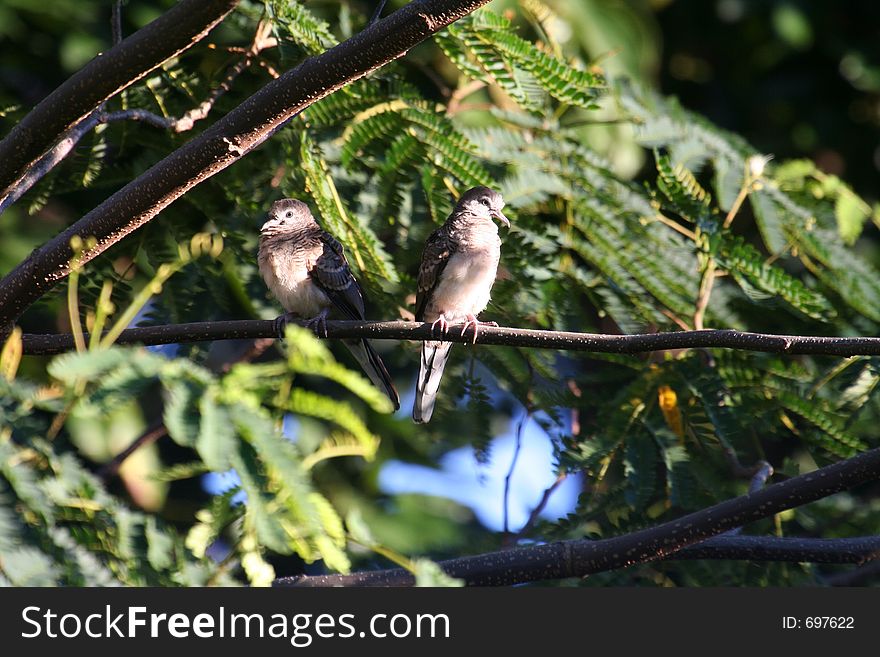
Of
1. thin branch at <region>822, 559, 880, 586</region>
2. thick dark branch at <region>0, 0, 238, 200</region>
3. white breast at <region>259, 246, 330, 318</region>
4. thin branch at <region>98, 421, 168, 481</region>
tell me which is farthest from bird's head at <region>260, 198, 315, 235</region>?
thin branch at <region>822, 559, 880, 586</region>

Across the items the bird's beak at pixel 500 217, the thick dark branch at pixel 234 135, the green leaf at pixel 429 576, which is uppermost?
the bird's beak at pixel 500 217

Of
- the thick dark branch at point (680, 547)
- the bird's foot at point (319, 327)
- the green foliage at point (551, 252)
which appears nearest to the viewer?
the thick dark branch at point (680, 547)

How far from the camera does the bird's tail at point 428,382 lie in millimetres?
5258

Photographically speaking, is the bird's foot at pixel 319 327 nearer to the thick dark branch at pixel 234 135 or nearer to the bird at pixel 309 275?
the bird at pixel 309 275

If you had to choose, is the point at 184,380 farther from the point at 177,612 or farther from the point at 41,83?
the point at 41,83

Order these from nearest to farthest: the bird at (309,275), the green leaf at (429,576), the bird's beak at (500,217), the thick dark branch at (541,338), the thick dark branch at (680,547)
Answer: the green leaf at (429,576) → the thick dark branch at (541,338) → the thick dark branch at (680,547) → the bird's beak at (500,217) → the bird at (309,275)

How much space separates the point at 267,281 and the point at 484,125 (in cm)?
138

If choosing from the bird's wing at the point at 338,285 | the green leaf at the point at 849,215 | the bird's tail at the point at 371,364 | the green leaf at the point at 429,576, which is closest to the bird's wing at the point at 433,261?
the bird's tail at the point at 371,364

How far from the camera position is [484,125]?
5.51 meters

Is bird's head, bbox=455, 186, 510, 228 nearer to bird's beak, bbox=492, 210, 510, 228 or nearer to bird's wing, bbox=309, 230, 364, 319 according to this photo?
bird's beak, bbox=492, 210, 510, 228

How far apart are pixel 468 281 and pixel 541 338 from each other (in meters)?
1.81

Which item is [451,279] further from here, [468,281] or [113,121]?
[113,121]

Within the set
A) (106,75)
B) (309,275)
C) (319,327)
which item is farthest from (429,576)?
(309,275)

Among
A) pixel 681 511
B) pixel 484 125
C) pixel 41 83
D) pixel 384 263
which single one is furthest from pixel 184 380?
pixel 41 83
